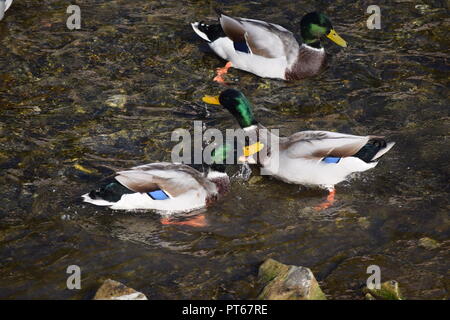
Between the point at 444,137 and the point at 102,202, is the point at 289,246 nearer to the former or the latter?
the point at 102,202

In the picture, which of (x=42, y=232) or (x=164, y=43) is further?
(x=164, y=43)

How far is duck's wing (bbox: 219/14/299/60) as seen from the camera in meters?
10.7

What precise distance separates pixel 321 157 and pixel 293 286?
Result: 2.08 meters

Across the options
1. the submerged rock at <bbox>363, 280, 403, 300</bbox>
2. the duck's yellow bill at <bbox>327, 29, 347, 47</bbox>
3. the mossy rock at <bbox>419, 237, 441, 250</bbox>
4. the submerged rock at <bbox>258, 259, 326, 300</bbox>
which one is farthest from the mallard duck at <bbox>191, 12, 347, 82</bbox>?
the submerged rock at <bbox>363, 280, 403, 300</bbox>

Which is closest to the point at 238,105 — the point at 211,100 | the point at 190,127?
the point at 211,100

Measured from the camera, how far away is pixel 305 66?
10.8 meters

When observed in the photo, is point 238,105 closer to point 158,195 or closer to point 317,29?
point 158,195

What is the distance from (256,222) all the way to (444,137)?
273cm

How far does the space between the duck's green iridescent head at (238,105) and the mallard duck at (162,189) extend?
0.76 m

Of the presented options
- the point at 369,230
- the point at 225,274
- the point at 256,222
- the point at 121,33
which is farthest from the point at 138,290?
the point at 121,33

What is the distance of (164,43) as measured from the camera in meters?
11.3

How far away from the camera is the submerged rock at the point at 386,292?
720 cm

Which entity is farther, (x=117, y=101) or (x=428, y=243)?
(x=117, y=101)

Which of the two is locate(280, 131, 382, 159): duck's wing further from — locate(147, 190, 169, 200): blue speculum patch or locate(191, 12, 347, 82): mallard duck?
locate(191, 12, 347, 82): mallard duck
